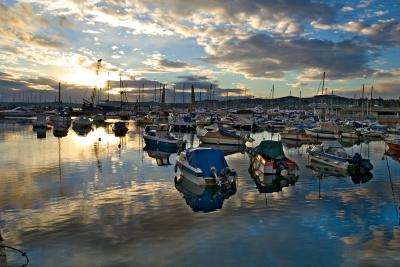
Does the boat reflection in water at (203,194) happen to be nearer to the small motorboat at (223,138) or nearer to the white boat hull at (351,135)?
the small motorboat at (223,138)

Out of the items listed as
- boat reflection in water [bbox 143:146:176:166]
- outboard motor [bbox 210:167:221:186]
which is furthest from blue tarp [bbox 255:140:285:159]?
boat reflection in water [bbox 143:146:176:166]

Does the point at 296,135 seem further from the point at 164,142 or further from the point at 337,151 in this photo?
the point at 337,151

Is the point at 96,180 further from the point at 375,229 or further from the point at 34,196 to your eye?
the point at 375,229

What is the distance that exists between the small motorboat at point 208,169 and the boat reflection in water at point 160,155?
37.5 ft

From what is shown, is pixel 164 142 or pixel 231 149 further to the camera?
pixel 231 149

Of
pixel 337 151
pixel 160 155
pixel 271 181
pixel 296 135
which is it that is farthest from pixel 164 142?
pixel 296 135

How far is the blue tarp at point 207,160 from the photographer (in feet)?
91.6

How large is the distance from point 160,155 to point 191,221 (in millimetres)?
27912

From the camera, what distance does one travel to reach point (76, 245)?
52.6ft

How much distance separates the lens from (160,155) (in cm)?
4722

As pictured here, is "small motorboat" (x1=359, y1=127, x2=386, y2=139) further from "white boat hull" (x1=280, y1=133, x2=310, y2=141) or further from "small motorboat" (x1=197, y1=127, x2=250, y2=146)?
"small motorboat" (x1=197, y1=127, x2=250, y2=146)

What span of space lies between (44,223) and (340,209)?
53.4ft

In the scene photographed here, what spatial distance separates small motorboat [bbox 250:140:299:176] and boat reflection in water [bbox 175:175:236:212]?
21.4 ft

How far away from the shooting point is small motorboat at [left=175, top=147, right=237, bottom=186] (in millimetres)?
27281
